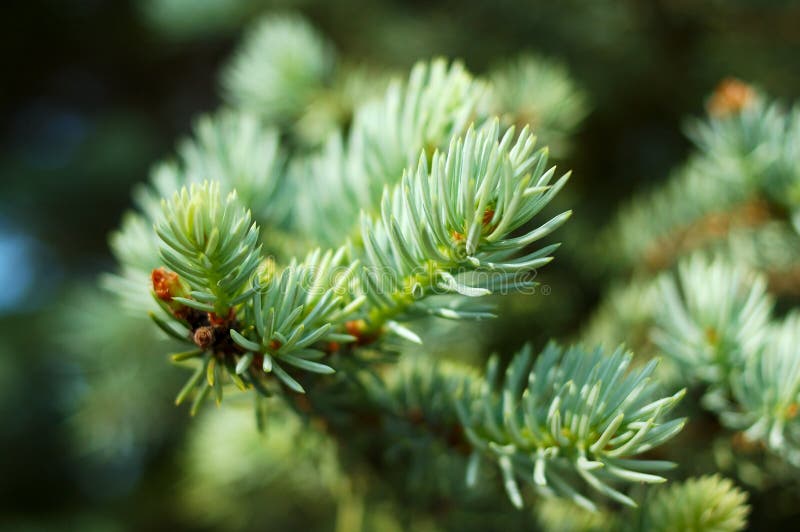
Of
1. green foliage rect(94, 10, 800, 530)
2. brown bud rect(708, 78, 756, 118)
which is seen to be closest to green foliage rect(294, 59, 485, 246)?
green foliage rect(94, 10, 800, 530)

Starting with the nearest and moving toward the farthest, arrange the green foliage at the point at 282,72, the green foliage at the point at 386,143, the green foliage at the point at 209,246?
the green foliage at the point at 209,246 → the green foliage at the point at 386,143 → the green foliage at the point at 282,72

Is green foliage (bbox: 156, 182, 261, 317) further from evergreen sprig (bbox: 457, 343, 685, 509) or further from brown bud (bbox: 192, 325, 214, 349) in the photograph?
evergreen sprig (bbox: 457, 343, 685, 509)

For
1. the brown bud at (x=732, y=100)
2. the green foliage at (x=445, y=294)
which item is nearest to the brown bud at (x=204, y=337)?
the green foliage at (x=445, y=294)

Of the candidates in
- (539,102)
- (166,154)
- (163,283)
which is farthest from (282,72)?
(166,154)

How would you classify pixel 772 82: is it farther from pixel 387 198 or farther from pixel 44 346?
pixel 44 346

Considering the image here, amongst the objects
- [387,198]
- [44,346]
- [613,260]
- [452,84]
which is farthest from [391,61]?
[44,346]

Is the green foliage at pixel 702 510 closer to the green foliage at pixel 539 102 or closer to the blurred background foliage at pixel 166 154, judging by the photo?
the blurred background foliage at pixel 166 154

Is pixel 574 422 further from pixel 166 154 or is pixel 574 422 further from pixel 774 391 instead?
pixel 166 154
